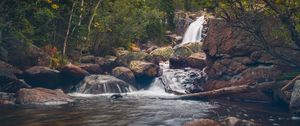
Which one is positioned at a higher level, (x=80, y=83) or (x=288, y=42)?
(x=288, y=42)

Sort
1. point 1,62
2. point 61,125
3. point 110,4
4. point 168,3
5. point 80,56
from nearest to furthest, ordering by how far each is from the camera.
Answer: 1. point 61,125
2. point 1,62
3. point 80,56
4. point 110,4
5. point 168,3

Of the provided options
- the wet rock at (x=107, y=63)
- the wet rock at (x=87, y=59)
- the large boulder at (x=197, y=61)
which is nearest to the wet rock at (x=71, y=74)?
the wet rock at (x=107, y=63)

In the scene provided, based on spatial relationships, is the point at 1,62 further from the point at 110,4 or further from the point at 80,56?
the point at 110,4

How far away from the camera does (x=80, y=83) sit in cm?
2917

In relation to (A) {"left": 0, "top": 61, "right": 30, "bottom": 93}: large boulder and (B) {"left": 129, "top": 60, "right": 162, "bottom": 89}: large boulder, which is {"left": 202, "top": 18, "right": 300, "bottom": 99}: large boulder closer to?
(B) {"left": 129, "top": 60, "right": 162, "bottom": 89}: large boulder

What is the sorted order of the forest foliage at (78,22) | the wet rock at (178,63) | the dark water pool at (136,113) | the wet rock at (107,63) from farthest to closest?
the wet rock at (107,63) < the wet rock at (178,63) < the forest foliage at (78,22) < the dark water pool at (136,113)

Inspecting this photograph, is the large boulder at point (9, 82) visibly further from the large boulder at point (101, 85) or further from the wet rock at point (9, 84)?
the large boulder at point (101, 85)

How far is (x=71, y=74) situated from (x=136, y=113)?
10787 millimetres

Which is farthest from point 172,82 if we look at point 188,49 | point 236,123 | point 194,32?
point 194,32

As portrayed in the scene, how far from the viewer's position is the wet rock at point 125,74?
30906mm

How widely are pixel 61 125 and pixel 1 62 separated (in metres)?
12.4

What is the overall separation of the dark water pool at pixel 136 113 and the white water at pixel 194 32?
24.0m

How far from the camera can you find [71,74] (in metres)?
29.1

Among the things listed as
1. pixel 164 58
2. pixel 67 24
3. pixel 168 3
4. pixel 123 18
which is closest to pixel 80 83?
pixel 67 24
